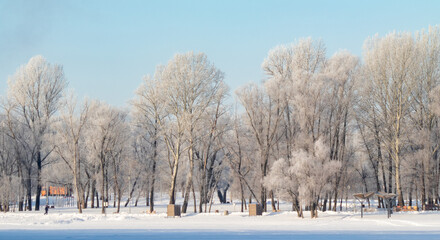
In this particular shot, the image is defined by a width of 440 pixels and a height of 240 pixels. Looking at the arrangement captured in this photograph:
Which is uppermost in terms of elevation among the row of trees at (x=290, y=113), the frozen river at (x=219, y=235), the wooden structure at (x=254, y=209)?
the row of trees at (x=290, y=113)

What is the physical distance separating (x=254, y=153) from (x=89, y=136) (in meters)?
16.9

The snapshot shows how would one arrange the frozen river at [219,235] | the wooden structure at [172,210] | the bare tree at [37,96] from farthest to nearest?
the bare tree at [37,96]
the wooden structure at [172,210]
the frozen river at [219,235]

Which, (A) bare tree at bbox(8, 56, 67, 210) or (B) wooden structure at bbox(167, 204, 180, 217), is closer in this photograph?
(B) wooden structure at bbox(167, 204, 180, 217)

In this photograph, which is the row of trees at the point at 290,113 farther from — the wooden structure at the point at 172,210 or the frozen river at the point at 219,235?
the frozen river at the point at 219,235

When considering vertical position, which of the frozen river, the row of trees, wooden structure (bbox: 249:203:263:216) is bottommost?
the frozen river

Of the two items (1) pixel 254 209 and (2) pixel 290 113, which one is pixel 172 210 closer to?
(1) pixel 254 209

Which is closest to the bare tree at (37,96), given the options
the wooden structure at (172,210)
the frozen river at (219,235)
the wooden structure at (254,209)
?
the wooden structure at (172,210)

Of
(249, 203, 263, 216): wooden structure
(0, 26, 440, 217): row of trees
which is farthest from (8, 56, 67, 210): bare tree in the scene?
(249, 203, 263, 216): wooden structure

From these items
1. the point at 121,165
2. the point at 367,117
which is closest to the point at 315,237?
the point at 367,117

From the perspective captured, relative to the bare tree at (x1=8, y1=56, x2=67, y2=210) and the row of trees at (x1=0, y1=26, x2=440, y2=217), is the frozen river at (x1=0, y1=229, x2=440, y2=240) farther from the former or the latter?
the bare tree at (x1=8, y1=56, x2=67, y2=210)

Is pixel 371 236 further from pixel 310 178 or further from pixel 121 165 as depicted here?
pixel 121 165

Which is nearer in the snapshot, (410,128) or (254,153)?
(410,128)

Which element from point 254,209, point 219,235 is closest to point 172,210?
point 254,209

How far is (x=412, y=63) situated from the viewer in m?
43.9
